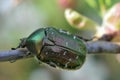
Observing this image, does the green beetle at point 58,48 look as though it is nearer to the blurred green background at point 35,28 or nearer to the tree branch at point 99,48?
the tree branch at point 99,48

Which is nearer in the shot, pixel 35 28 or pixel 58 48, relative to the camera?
pixel 58 48

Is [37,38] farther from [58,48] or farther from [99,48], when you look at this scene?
[99,48]

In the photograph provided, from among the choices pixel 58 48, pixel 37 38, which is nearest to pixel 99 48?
pixel 58 48

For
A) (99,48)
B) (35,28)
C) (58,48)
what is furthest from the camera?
(35,28)

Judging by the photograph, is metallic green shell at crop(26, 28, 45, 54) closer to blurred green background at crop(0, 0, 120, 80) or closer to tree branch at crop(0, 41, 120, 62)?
tree branch at crop(0, 41, 120, 62)

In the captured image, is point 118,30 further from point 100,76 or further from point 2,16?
point 100,76

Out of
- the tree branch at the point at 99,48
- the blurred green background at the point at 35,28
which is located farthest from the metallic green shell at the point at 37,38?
the blurred green background at the point at 35,28

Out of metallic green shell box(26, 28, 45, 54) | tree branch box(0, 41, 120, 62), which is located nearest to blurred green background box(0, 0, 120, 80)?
metallic green shell box(26, 28, 45, 54)
